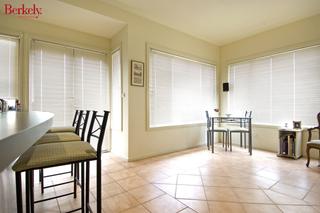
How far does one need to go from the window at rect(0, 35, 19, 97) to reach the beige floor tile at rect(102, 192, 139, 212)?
7.54ft

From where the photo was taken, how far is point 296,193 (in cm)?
197

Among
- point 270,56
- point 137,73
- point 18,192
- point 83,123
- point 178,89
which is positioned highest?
point 270,56

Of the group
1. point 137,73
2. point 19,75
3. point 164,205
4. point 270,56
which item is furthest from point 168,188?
point 270,56

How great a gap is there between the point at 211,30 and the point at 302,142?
2.94 metres

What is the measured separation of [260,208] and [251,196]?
23cm

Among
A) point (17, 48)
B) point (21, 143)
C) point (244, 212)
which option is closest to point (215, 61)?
point (244, 212)

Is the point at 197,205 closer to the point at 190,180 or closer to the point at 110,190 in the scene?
the point at 190,180

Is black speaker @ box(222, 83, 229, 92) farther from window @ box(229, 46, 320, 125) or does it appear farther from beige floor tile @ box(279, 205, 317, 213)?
beige floor tile @ box(279, 205, 317, 213)

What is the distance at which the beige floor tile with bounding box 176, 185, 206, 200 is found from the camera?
189cm

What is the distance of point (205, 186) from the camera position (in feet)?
7.04

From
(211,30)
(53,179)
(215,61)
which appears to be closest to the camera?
(53,179)

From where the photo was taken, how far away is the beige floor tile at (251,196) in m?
1.82

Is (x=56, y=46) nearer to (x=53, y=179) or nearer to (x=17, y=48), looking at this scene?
(x=17, y=48)

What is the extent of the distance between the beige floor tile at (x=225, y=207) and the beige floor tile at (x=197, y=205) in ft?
0.16
